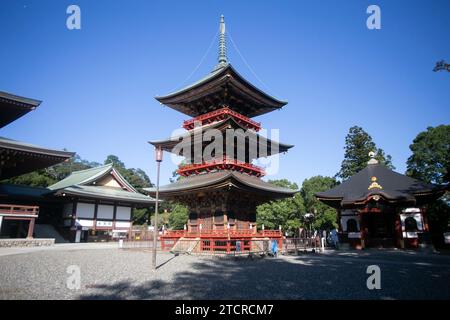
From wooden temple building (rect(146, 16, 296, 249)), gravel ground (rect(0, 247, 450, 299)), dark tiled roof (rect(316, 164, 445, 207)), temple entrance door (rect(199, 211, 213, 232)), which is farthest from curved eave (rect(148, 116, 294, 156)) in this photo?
gravel ground (rect(0, 247, 450, 299))

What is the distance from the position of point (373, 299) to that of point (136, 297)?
21.5 feet

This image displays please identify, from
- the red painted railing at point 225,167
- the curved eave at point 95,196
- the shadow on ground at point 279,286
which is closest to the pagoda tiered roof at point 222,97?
the red painted railing at point 225,167

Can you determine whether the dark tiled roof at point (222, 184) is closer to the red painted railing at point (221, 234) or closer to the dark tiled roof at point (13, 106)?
the red painted railing at point (221, 234)

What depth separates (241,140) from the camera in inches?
1009

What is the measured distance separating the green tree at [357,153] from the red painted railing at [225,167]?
101ft

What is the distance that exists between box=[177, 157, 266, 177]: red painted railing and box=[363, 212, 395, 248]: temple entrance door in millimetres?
11530

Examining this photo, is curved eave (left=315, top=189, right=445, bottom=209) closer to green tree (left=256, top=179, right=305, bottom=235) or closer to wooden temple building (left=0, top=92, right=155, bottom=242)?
green tree (left=256, top=179, right=305, bottom=235)

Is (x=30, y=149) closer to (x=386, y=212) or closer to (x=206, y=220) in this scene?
(x=206, y=220)

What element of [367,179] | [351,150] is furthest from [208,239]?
[351,150]

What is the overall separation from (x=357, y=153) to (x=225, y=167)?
Result: 1453 inches

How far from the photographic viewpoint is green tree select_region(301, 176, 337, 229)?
50188mm

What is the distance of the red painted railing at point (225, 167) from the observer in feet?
77.6

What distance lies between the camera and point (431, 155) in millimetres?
45406

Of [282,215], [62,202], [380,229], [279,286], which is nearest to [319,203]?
[282,215]
